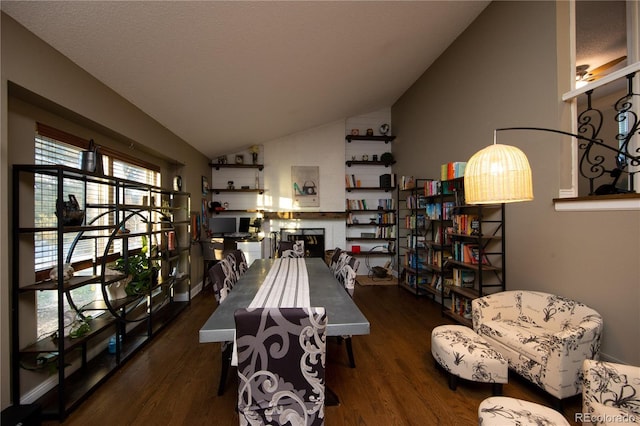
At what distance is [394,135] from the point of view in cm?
549

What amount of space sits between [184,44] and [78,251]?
1897 mm

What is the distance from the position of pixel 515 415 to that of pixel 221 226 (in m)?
4.40

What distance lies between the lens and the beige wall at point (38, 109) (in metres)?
1.47

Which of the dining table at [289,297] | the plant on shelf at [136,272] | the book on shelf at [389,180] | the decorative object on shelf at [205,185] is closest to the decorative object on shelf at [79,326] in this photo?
the plant on shelf at [136,272]

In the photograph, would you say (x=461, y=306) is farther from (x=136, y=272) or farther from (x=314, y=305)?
(x=136, y=272)

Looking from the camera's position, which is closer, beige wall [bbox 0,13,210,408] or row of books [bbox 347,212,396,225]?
beige wall [bbox 0,13,210,408]

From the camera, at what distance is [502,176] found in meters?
1.39

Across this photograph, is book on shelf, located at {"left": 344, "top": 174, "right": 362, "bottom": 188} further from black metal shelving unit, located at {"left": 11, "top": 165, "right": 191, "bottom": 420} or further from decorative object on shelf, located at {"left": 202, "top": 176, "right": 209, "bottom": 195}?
black metal shelving unit, located at {"left": 11, "top": 165, "right": 191, "bottom": 420}

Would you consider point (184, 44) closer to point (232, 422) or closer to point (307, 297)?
point (307, 297)

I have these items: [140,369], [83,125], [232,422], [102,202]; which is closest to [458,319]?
[232,422]

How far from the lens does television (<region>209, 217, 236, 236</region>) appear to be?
4.62 meters

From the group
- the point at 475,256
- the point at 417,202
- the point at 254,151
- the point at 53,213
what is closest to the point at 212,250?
the point at 254,151

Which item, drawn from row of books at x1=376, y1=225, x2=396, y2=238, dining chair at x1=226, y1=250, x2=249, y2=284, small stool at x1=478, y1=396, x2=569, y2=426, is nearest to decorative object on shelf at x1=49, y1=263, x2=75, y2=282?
dining chair at x1=226, y1=250, x2=249, y2=284

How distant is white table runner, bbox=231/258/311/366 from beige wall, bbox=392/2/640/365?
2.07 meters
